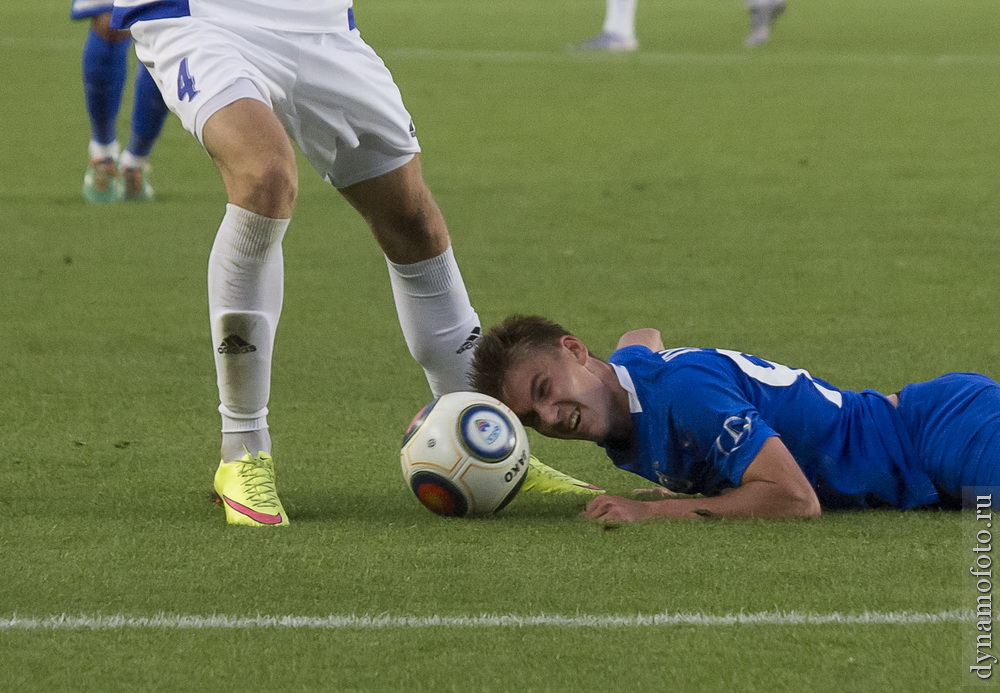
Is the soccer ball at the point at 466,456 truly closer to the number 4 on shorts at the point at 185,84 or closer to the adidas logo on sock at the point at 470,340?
the adidas logo on sock at the point at 470,340

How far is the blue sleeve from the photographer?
3.84 metres

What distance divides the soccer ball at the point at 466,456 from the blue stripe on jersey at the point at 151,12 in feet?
3.85

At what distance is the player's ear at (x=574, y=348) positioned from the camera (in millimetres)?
4078

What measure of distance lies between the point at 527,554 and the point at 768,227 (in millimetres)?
5732

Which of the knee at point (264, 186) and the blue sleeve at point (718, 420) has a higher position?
the knee at point (264, 186)

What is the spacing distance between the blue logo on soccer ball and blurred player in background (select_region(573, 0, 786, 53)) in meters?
15.3

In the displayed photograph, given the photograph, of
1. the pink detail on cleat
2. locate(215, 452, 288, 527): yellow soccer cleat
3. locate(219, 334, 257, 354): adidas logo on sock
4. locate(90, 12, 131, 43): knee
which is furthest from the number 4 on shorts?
locate(90, 12, 131, 43): knee

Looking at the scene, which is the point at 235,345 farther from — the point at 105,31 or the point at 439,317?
the point at 105,31

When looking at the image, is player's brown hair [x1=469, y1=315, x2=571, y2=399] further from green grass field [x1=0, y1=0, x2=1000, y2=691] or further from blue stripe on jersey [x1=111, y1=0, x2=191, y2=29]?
blue stripe on jersey [x1=111, y1=0, x2=191, y2=29]

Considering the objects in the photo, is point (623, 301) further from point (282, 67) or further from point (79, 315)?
point (282, 67)

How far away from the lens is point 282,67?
4258 millimetres

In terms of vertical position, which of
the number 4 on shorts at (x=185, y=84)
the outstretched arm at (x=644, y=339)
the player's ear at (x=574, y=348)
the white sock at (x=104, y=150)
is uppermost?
the number 4 on shorts at (x=185, y=84)

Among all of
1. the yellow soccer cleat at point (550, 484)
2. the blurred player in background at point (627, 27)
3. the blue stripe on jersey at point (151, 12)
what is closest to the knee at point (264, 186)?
the blue stripe on jersey at point (151, 12)

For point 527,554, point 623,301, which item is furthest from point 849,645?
point 623,301
